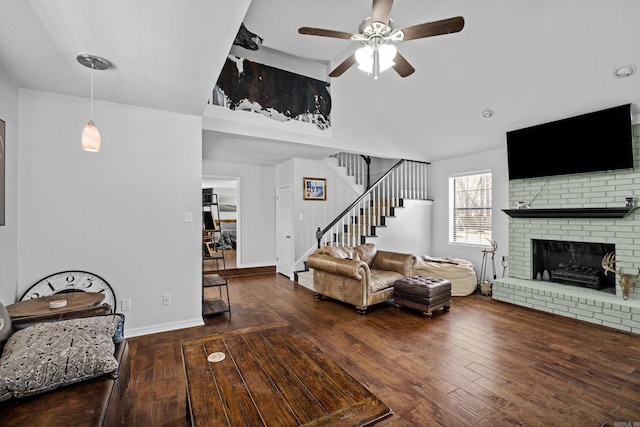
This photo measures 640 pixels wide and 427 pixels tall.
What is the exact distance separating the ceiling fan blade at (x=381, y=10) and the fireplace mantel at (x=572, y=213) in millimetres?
3668

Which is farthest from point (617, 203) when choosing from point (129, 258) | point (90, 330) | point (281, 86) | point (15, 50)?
point (15, 50)

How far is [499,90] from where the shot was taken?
4.15 m

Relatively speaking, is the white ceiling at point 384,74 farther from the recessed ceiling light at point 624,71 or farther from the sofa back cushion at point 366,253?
the sofa back cushion at point 366,253

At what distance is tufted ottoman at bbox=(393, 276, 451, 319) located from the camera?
149 inches

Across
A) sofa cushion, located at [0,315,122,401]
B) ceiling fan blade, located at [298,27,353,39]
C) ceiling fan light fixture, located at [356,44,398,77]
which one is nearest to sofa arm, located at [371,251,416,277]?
ceiling fan light fixture, located at [356,44,398,77]

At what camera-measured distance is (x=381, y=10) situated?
2232mm

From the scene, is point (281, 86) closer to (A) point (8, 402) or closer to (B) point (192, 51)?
(B) point (192, 51)

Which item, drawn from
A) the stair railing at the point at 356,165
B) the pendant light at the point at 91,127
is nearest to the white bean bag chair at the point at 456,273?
the stair railing at the point at 356,165

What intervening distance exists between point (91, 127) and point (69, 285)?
1752 millimetres

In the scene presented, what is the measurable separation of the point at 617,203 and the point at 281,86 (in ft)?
15.8

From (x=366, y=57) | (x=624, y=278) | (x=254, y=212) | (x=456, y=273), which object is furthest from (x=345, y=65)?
(x=254, y=212)

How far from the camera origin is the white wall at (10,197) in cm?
247

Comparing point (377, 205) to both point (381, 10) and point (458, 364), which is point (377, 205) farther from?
point (381, 10)

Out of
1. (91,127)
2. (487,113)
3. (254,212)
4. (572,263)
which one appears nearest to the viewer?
(91,127)
